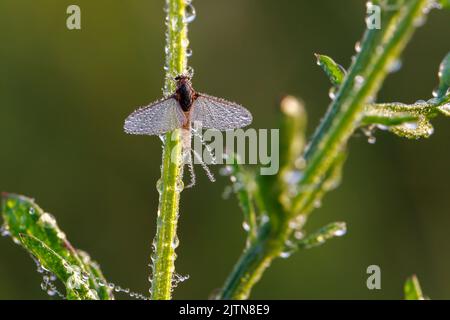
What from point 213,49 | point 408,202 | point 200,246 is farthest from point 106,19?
point 408,202

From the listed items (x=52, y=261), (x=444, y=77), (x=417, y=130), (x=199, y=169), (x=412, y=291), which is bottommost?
(x=412, y=291)

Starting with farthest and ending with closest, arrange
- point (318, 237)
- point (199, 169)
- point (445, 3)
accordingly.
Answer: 1. point (199, 169)
2. point (445, 3)
3. point (318, 237)

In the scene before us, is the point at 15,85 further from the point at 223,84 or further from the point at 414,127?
the point at 414,127

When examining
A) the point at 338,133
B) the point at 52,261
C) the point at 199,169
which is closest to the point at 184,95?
the point at 52,261

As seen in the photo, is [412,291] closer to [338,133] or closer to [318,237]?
[318,237]

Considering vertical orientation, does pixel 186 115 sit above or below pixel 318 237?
above

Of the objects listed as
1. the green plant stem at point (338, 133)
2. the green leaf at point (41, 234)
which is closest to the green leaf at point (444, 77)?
the green plant stem at point (338, 133)
